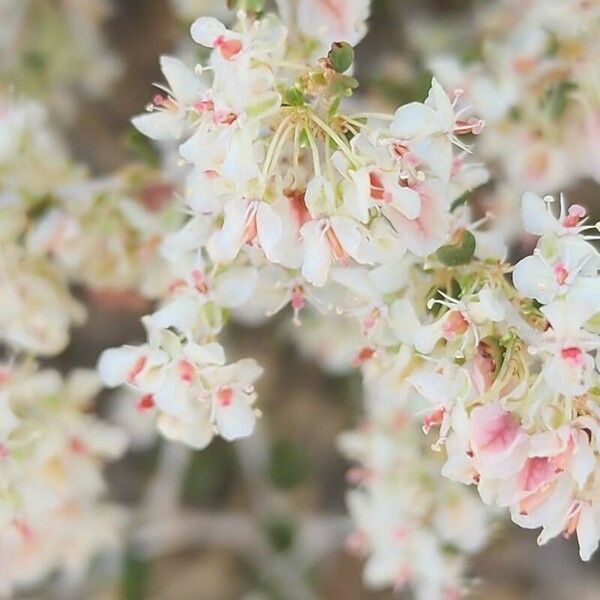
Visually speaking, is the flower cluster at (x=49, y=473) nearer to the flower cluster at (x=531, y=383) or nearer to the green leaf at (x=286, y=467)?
the green leaf at (x=286, y=467)

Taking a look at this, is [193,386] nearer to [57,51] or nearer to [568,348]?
[568,348]

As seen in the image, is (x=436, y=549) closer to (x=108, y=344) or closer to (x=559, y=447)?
(x=559, y=447)

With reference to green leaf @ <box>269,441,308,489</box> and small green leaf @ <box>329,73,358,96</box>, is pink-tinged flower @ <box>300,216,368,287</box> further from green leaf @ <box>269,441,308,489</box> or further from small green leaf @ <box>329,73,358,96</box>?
green leaf @ <box>269,441,308,489</box>

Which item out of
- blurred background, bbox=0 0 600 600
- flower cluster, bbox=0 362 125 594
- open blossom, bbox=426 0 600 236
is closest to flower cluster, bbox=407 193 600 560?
open blossom, bbox=426 0 600 236

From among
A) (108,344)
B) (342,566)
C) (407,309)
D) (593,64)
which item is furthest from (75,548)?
(593,64)

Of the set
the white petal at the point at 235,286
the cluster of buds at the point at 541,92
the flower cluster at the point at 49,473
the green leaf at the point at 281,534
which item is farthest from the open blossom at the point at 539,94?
the green leaf at the point at 281,534

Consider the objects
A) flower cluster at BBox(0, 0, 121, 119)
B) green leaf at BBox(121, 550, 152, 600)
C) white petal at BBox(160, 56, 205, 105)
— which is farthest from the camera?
green leaf at BBox(121, 550, 152, 600)

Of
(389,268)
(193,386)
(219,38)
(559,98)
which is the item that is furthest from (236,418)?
A: (559,98)
